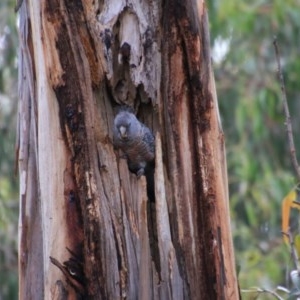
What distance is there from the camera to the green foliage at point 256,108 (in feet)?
25.0

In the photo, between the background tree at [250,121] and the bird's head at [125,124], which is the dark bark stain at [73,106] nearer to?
the bird's head at [125,124]

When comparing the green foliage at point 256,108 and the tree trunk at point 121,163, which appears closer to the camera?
the tree trunk at point 121,163

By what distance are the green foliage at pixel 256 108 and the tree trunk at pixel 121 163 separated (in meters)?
4.80

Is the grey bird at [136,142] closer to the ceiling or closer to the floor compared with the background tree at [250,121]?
closer to the floor

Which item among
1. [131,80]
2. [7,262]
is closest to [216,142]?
[131,80]

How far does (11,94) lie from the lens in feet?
25.6

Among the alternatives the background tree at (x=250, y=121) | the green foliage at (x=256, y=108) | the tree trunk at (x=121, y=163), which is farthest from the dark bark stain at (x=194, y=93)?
the green foliage at (x=256, y=108)

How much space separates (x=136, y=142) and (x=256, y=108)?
5437 millimetres

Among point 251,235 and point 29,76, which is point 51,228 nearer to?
point 29,76

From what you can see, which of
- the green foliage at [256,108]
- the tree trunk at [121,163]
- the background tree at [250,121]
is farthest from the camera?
the green foliage at [256,108]

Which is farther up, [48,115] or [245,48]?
[245,48]

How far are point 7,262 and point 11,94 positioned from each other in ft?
5.52

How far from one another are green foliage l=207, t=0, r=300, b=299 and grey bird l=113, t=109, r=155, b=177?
15.7ft

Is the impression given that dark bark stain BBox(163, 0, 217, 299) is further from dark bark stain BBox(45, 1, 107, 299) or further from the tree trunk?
dark bark stain BBox(45, 1, 107, 299)
